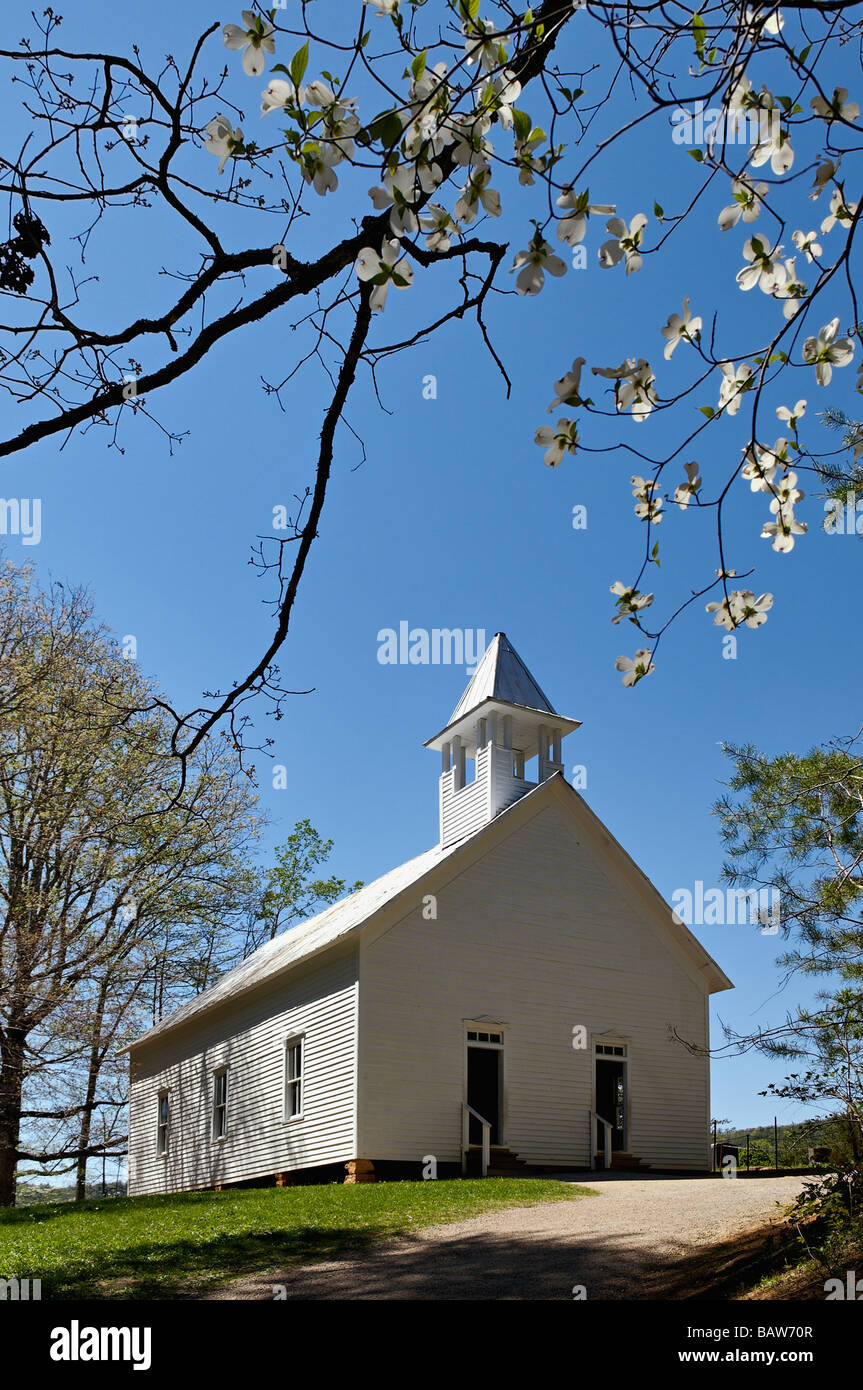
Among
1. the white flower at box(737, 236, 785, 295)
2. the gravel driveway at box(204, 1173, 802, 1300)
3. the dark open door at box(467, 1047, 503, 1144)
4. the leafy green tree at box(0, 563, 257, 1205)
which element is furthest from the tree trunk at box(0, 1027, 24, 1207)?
the white flower at box(737, 236, 785, 295)

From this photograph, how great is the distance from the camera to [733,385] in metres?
4.17

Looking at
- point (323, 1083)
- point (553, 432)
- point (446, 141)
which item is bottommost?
point (323, 1083)

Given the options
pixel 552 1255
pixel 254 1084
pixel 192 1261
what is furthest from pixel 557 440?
pixel 254 1084

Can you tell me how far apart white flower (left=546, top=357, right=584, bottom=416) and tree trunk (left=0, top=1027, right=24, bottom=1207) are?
69.3ft

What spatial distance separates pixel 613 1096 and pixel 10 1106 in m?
12.1

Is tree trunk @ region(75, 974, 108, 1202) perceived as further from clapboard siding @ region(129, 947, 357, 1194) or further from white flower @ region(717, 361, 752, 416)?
white flower @ region(717, 361, 752, 416)

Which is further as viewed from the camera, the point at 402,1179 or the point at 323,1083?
the point at 323,1083

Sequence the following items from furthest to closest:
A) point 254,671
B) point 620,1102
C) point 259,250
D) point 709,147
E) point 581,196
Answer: point 620,1102 → point 254,671 → point 259,250 → point 709,147 → point 581,196

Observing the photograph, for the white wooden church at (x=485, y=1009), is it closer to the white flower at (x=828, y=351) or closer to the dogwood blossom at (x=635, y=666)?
the dogwood blossom at (x=635, y=666)

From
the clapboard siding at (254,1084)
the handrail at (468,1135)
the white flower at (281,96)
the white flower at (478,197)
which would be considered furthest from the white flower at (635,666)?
the handrail at (468,1135)

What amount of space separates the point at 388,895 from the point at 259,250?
15.9 meters
